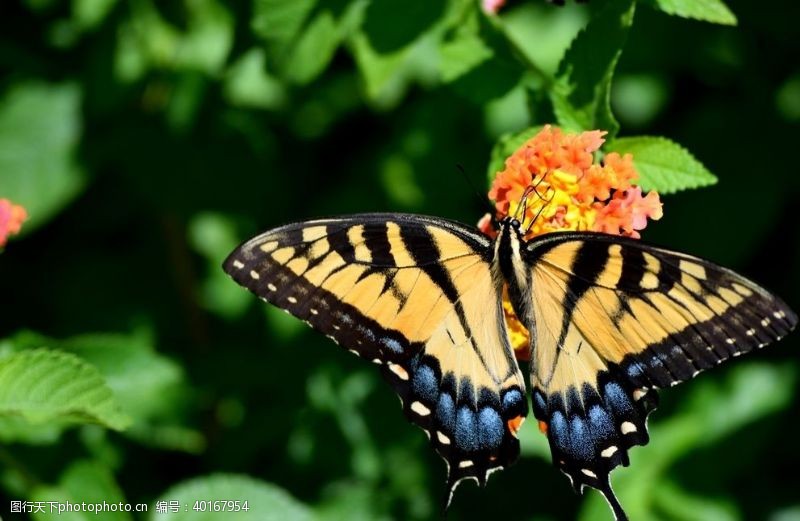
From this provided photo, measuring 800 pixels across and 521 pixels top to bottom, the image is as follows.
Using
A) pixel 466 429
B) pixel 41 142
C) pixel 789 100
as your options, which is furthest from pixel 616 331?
pixel 41 142

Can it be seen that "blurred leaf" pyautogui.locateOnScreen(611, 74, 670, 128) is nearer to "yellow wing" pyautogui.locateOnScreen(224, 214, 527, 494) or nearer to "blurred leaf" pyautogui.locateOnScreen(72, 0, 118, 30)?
"yellow wing" pyautogui.locateOnScreen(224, 214, 527, 494)

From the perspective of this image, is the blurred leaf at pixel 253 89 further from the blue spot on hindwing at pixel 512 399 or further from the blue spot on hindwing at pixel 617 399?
the blue spot on hindwing at pixel 617 399

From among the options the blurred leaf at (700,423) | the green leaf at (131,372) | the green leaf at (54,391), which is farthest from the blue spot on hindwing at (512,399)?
the green leaf at (131,372)

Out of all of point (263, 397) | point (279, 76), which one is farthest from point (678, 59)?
point (263, 397)

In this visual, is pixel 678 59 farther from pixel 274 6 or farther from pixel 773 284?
pixel 274 6

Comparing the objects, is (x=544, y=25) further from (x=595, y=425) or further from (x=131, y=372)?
(x=131, y=372)

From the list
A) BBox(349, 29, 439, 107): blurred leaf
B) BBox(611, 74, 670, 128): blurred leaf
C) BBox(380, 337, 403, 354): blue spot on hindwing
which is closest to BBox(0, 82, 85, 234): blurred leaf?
BBox(349, 29, 439, 107): blurred leaf
